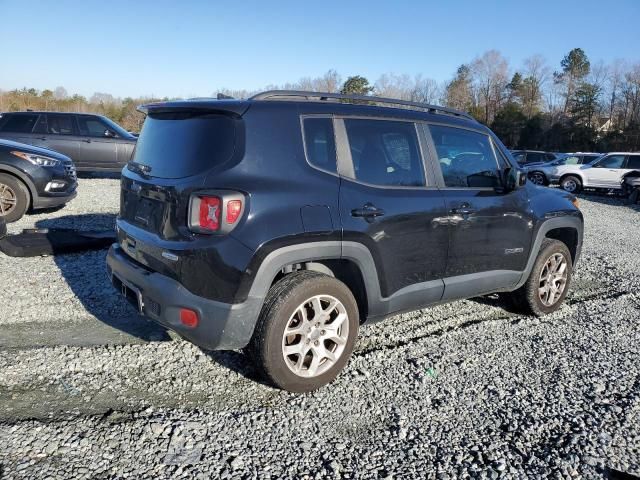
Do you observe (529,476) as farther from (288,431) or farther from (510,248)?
(510,248)

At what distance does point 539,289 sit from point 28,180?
744cm

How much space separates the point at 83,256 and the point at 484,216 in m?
4.74

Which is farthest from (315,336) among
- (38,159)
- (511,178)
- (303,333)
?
(38,159)

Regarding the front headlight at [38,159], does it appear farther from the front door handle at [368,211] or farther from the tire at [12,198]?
the front door handle at [368,211]

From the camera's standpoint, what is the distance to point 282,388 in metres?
3.27

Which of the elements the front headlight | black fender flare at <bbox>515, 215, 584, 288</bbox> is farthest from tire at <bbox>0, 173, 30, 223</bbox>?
black fender flare at <bbox>515, 215, 584, 288</bbox>

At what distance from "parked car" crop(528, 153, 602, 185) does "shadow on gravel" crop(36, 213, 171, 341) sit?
19.8 m

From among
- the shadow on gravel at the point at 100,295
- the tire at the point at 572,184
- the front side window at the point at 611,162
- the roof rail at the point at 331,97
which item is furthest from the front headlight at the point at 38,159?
the front side window at the point at 611,162

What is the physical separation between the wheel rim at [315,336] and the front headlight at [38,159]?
6690 millimetres

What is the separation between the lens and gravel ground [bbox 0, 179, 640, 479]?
2.63 metres

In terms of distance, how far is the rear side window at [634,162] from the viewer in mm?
19781

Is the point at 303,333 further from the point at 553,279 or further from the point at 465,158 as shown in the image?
the point at 553,279

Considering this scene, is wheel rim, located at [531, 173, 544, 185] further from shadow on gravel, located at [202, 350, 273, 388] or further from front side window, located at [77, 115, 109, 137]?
shadow on gravel, located at [202, 350, 273, 388]

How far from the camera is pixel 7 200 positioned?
7.89 m
